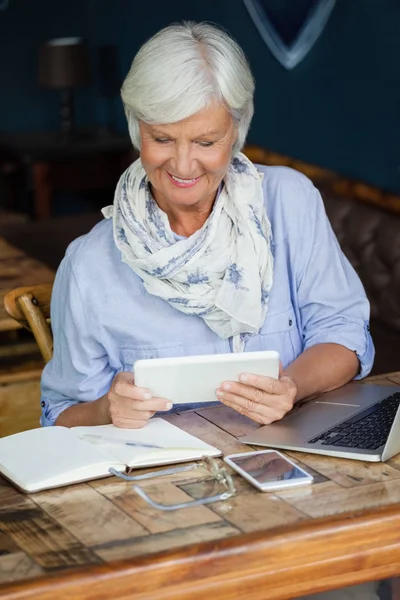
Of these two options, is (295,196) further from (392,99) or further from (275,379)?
(392,99)

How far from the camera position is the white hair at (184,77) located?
225 centimetres

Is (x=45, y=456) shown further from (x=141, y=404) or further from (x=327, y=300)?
(x=327, y=300)

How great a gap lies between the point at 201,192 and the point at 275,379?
1.50 feet

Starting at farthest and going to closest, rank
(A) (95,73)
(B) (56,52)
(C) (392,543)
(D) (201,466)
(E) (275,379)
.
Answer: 1. (A) (95,73)
2. (B) (56,52)
3. (E) (275,379)
4. (D) (201,466)
5. (C) (392,543)

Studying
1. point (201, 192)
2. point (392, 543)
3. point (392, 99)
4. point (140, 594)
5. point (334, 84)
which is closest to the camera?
point (140, 594)

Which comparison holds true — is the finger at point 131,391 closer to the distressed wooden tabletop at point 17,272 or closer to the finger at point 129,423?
the finger at point 129,423

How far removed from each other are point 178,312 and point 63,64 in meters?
4.65

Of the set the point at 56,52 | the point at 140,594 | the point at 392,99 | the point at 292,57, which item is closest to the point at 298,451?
the point at 140,594

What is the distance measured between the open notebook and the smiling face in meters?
0.52

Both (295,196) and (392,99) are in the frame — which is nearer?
(295,196)

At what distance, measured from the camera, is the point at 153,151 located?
234 centimetres

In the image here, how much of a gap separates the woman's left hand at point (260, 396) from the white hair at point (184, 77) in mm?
560

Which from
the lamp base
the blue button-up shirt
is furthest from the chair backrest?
the lamp base

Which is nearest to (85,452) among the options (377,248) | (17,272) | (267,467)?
(267,467)
